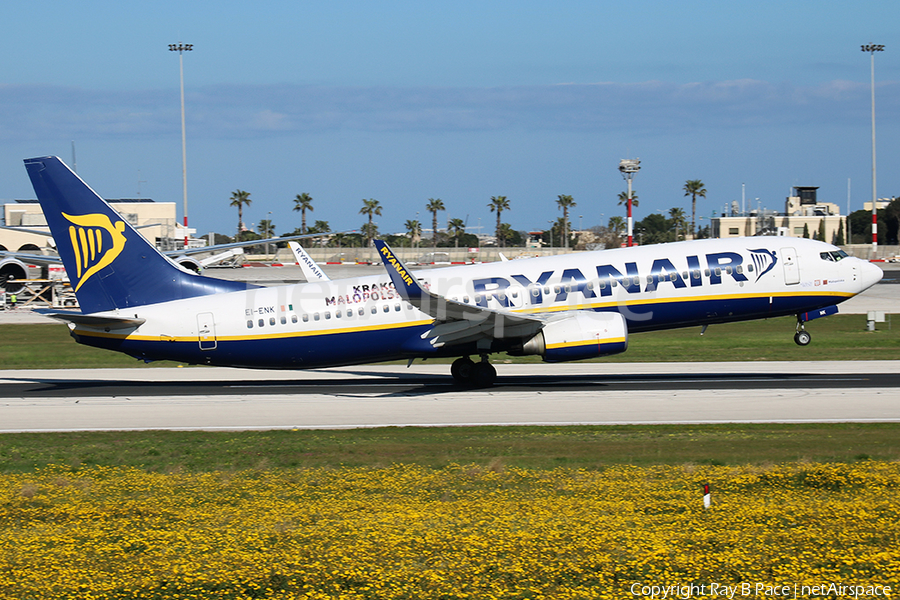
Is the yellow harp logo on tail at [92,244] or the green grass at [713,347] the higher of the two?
the yellow harp logo on tail at [92,244]

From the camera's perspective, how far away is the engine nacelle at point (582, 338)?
27.3m

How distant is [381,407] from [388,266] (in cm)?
453

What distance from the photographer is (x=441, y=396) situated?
28547mm

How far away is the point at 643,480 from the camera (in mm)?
16234

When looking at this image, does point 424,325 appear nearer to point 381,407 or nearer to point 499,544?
point 381,407

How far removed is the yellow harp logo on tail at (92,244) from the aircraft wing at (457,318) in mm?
9898

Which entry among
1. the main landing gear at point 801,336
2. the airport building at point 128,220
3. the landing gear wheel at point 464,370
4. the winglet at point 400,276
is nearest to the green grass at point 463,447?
the winglet at point 400,276

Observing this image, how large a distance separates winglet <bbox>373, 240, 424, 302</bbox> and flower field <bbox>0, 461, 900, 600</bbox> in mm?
9589

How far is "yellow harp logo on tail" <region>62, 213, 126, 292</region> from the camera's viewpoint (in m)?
28.5

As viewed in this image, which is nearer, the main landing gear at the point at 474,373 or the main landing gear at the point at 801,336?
the main landing gear at the point at 474,373

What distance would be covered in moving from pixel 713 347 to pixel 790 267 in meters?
12.3

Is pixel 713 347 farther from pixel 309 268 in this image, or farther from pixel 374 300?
pixel 309 268

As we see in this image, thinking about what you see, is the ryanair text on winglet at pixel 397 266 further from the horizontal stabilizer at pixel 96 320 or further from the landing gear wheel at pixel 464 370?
the horizontal stabilizer at pixel 96 320

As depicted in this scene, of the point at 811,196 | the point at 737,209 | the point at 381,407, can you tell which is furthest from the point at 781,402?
the point at 811,196
